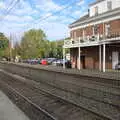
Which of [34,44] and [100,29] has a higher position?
[34,44]

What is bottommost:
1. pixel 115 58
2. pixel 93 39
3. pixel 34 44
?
pixel 115 58

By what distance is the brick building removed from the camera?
144 feet

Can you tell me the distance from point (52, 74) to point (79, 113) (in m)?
12.7

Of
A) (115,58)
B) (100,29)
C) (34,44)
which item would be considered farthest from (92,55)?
(34,44)

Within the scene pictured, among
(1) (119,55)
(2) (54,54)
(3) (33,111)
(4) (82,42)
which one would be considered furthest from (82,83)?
(2) (54,54)

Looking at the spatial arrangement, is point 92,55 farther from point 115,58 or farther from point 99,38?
point 115,58

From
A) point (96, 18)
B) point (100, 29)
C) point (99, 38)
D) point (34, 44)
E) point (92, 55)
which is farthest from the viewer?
point (34, 44)

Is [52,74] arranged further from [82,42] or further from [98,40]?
[82,42]

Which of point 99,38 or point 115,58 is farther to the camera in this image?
point 99,38

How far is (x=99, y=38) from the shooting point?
1778 inches

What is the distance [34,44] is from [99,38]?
6422 centimetres

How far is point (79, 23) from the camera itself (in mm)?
56375

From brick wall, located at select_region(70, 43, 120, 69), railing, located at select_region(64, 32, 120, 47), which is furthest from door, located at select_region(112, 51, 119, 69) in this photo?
railing, located at select_region(64, 32, 120, 47)

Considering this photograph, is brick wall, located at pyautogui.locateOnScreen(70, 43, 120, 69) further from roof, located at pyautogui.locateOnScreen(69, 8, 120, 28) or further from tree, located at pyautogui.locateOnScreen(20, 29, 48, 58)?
tree, located at pyautogui.locateOnScreen(20, 29, 48, 58)
